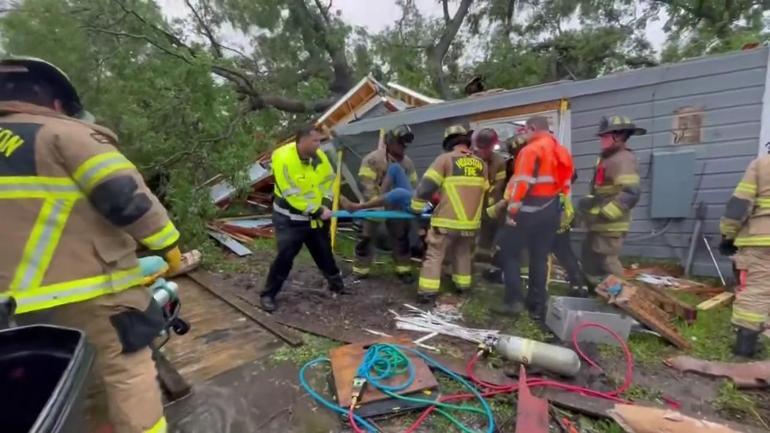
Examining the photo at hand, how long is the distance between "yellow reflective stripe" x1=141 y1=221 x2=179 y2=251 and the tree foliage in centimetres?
422

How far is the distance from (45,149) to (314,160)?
245cm

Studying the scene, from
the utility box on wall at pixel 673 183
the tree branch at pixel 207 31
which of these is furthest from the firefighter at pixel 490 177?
the tree branch at pixel 207 31

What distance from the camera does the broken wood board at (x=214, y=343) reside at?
3.08 m

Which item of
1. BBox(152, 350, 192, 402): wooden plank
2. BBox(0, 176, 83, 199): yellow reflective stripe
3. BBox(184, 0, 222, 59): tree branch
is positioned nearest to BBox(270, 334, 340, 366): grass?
BBox(152, 350, 192, 402): wooden plank

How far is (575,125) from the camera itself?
217 inches

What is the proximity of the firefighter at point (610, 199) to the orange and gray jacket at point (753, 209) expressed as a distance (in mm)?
787

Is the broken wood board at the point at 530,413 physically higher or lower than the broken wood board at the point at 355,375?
lower

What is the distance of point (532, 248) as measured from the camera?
12.7 feet

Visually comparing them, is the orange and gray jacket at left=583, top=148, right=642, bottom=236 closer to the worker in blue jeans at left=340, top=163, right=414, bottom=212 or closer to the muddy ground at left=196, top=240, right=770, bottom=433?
the muddy ground at left=196, top=240, right=770, bottom=433

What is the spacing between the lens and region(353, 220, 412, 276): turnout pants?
17.0ft

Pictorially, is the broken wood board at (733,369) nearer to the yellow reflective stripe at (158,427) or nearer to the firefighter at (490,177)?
the firefighter at (490,177)

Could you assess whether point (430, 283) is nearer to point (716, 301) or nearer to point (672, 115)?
point (716, 301)

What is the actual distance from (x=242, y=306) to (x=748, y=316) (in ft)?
13.9

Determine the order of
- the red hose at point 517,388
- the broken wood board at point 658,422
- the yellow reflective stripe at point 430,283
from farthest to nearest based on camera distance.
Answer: the yellow reflective stripe at point 430,283 → the red hose at point 517,388 → the broken wood board at point 658,422
